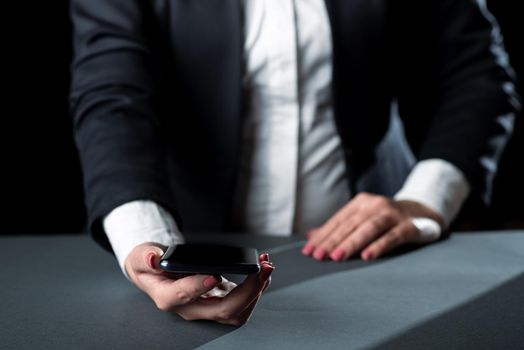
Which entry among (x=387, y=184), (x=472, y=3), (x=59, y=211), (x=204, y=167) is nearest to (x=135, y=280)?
(x=204, y=167)

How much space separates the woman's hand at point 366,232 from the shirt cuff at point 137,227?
22 cm

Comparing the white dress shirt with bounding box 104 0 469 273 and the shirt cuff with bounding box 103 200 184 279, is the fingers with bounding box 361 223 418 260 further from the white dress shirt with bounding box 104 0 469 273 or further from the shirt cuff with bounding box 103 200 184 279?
the shirt cuff with bounding box 103 200 184 279

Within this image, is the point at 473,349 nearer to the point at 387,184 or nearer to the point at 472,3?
the point at 387,184

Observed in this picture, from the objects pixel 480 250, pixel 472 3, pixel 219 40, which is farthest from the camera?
pixel 472 3

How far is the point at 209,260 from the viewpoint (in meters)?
0.59

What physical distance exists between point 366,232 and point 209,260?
379 mm

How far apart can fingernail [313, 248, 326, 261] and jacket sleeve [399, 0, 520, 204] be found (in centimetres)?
36

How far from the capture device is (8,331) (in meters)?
0.61

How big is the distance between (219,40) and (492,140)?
0.54 metres

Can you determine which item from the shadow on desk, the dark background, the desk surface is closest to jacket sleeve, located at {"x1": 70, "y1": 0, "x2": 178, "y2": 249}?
the desk surface

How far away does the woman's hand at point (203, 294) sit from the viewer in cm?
60

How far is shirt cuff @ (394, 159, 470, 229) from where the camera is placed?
106 cm

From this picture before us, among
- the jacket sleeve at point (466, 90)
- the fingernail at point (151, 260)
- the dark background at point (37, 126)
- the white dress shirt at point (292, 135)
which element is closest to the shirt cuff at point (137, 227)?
the fingernail at point (151, 260)

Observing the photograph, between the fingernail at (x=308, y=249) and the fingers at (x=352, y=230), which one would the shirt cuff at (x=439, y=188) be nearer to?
the fingers at (x=352, y=230)
